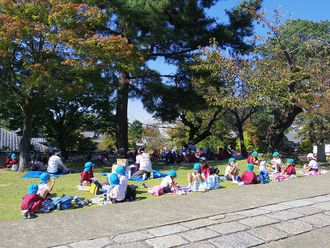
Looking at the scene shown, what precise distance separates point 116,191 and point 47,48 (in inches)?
312

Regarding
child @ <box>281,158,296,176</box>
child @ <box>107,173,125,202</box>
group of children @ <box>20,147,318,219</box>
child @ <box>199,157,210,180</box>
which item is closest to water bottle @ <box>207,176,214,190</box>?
group of children @ <box>20,147,318,219</box>

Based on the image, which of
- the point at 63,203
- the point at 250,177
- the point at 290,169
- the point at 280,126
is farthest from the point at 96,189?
the point at 280,126

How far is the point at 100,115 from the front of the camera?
19438 millimetres

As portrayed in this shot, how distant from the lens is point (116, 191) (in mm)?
6656

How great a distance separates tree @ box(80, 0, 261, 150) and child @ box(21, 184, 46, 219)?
8287mm

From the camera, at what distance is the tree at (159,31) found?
13.7 meters

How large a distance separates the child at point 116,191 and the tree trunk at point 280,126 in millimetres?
11059

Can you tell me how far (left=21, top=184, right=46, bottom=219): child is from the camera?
5.48 meters

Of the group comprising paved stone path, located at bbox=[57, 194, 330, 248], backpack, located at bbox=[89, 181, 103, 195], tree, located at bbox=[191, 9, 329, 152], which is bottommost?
paved stone path, located at bbox=[57, 194, 330, 248]

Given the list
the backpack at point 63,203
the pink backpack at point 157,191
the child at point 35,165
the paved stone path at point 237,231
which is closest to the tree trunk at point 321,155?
the paved stone path at point 237,231

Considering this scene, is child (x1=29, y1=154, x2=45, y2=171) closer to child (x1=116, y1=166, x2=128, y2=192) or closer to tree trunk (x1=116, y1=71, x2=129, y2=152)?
tree trunk (x1=116, y1=71, x2=129, y2=152)

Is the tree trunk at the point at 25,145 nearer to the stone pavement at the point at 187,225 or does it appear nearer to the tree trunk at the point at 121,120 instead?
the tree trunk at the point at 121,120

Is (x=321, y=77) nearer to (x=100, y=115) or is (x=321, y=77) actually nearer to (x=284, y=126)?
(x=284, y=126)

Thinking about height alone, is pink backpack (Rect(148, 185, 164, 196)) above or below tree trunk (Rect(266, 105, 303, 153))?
below
